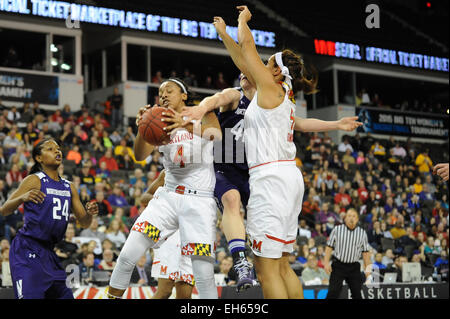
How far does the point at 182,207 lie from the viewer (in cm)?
491

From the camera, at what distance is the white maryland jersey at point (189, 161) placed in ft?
16.3

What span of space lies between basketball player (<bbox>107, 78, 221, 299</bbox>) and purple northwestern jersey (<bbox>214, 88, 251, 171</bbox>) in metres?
0.24

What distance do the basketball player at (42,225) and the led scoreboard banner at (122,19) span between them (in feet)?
27.2

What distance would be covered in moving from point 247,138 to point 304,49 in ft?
44.8

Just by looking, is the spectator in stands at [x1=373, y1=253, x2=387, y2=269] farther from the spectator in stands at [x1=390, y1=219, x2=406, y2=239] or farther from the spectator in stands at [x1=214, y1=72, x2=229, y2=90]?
the spectator in stands at [x1=214, y1=72, x2=229, y2=90]

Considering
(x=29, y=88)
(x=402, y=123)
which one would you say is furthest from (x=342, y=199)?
(x=29, y=88)

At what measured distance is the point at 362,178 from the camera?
16.6 meters

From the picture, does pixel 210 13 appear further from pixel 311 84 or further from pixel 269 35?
pixel 311 84

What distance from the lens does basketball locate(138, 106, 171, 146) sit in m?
4.52

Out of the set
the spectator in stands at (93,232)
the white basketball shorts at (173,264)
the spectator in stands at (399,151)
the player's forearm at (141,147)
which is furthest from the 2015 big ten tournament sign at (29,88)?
the player's forearm at (141,147)

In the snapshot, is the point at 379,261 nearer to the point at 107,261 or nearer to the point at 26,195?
the point at 107,261

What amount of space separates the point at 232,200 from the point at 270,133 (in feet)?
2.19

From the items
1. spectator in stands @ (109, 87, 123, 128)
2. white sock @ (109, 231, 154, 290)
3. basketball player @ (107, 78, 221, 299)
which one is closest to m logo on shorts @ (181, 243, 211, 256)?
basketball player @ (107, 78, 221, 299)
